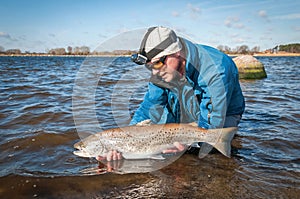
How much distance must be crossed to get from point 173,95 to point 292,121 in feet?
12.8

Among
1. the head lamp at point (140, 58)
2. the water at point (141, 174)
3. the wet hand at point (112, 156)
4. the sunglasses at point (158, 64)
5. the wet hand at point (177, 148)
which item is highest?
the head lamp at point (140, 58)

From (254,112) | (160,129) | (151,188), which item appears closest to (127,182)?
(151,188)

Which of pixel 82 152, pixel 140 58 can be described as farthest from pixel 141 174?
pixel 140 58

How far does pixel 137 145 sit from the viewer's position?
4.51 meters

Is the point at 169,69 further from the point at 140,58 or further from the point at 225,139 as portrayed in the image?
the point at 225,139

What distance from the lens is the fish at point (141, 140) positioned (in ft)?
14.4

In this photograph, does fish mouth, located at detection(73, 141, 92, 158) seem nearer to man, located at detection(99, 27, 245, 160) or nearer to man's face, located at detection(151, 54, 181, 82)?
man, located at detection(99, 27, 245, 160)

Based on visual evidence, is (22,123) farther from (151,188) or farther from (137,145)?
(151,188)

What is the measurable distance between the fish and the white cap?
4.14 ft

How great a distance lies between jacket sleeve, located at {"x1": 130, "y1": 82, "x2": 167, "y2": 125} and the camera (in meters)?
5.29

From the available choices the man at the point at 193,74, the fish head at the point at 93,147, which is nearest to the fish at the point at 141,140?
the fish head at the point at 93,147

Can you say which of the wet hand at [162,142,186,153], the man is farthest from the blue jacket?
the wet hand at [162,142,186,153]

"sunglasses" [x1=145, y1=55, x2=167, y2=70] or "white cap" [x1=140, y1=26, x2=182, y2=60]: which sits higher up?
"white cap" [x1=140, y1=26, x2=182, y2=60]

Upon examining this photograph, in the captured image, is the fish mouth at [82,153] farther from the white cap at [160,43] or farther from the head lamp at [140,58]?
the white cap at [160,43]
